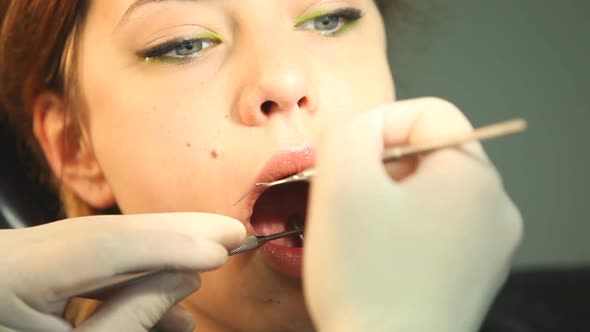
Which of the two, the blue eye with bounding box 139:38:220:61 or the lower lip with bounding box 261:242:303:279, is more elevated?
the blue eye with bounding box 139:38:220:61

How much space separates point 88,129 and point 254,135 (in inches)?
13.6

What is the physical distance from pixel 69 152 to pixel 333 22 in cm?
53

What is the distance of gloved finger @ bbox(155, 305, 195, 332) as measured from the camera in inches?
32.6

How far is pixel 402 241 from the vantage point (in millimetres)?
557

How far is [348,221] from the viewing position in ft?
1.83

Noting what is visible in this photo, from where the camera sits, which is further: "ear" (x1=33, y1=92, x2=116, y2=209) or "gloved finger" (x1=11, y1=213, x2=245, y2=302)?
"ear" (x1=33, y1=92, x2=116, y2=209)

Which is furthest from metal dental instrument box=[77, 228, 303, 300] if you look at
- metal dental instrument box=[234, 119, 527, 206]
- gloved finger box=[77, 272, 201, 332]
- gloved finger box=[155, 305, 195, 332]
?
metal dental instrument box=[234, 119, 527, 206]

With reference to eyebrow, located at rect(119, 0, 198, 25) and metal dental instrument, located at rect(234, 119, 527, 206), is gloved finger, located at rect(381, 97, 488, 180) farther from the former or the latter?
eyebrow, located at rect(119, 0, 198, 25)

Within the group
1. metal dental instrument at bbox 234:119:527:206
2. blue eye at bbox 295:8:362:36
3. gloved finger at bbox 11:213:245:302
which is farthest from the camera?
blue eye at bbox 295:8:362:36

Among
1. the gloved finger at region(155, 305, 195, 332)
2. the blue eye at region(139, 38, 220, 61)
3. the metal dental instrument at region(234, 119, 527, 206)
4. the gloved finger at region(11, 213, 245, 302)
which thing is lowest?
the gloved finger at region(155, 305, 195, 332)

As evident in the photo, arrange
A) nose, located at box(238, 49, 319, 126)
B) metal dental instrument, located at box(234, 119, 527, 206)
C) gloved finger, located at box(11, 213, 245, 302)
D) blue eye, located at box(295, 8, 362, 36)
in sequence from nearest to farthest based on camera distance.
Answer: metal dental instrument, located at box(234, 119, 527, 206)
gloved finger, located at box(11, 213, 245, 302)
nose, located at box(238, 49, 319, 126)
blue eye, located at box(295, 8, 362, 36)

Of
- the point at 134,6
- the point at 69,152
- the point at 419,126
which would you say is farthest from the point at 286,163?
the point at 69,152

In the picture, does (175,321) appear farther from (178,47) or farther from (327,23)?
(327,23)

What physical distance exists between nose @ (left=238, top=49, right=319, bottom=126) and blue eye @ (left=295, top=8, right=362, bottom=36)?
103mm
